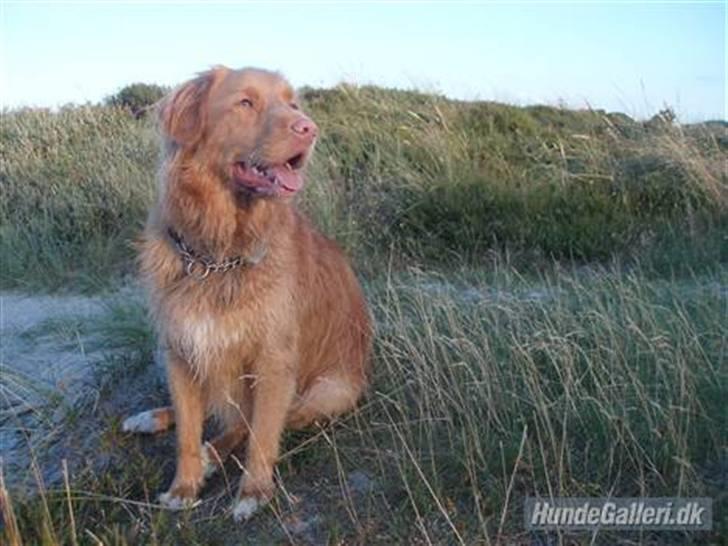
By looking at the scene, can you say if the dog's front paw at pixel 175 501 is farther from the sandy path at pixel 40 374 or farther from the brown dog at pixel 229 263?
the sandy path at pixel 40 374

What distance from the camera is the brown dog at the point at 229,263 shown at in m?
3.92

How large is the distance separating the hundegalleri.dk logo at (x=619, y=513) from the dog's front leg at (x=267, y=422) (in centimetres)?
118

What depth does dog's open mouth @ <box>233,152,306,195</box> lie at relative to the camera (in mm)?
3891

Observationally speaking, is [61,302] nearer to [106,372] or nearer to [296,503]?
[106,372]

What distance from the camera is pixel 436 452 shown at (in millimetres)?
3875

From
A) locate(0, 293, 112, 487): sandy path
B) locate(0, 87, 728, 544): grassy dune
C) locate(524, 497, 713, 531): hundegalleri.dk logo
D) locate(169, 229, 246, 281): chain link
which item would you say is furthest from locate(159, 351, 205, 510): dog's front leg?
locate(524, 497, 713, 531): hundegalleri.dk logo

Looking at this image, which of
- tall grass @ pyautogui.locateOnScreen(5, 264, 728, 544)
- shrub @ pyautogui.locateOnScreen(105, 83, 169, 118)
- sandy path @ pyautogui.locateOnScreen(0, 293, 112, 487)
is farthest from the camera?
shrub @ pyautogui.locateOnScreen(105, 83, 169, 118)

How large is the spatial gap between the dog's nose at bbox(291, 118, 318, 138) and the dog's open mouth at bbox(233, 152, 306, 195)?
0.30 ft

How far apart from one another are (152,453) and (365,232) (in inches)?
157

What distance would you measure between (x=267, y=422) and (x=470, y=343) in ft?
3.42

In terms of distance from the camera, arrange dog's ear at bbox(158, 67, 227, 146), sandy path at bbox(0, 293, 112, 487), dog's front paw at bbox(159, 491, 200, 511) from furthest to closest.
A: 1. sandy path at bbox(0, 293, 112, 487)
2. dog's ear at bbox(158, 67, 227, 146)
3. dog's front paw at bbox(159, 491, 200, 511)

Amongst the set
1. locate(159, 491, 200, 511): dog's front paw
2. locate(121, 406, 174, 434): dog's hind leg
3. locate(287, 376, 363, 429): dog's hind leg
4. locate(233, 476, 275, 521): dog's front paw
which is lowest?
locate(159, 491, 200, 511): dog's front paw

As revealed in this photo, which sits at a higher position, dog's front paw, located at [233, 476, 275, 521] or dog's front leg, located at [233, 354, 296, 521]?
dog's front leg, located at [233, 354, 296, 521]

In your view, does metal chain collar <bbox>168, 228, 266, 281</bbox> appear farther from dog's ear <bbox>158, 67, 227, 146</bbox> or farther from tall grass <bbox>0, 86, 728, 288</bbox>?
tall grass <bbox>0, 86, 728, 288</bbox>
